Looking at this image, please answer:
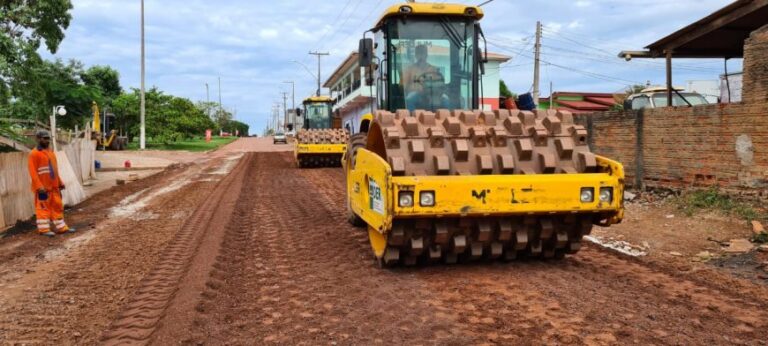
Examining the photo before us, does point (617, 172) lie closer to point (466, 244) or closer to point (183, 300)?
point (466, 244)

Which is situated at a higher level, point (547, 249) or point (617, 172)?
point (617, 172)

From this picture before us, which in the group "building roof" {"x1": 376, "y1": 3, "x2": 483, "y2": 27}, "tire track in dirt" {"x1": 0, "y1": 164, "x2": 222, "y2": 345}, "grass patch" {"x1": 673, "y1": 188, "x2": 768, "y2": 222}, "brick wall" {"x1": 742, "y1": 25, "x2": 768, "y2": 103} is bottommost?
"tire track in dirt" {"x1": 0, "y1": 164, "x2": 222, "y2": 345}

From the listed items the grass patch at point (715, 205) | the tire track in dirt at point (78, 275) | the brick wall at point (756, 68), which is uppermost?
the brick wall at point (756, 68)

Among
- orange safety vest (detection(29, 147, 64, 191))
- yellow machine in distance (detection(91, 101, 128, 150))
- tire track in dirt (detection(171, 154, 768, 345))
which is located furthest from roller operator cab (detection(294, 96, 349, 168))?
yellow machine in distance (detection(91, 101, 128, 150))

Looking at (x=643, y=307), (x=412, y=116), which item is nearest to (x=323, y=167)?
(x=412, y=116)

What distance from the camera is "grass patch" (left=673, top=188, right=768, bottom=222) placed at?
26.0 feet

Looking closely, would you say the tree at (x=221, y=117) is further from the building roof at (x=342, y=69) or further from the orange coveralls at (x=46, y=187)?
the orange coveralls at (x=46, y=187)

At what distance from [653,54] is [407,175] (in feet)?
29.4

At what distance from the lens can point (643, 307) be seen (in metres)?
4.30

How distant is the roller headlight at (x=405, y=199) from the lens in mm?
4625

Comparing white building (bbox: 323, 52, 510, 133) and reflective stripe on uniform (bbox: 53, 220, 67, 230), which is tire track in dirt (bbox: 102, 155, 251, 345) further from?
white building (bbox: 323, 52, 510, 133)

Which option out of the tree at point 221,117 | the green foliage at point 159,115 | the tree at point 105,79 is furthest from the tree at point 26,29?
Answer: the tree at point 221,117

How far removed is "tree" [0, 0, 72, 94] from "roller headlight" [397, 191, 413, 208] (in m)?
13.4

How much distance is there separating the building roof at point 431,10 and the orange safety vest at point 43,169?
5.02m
